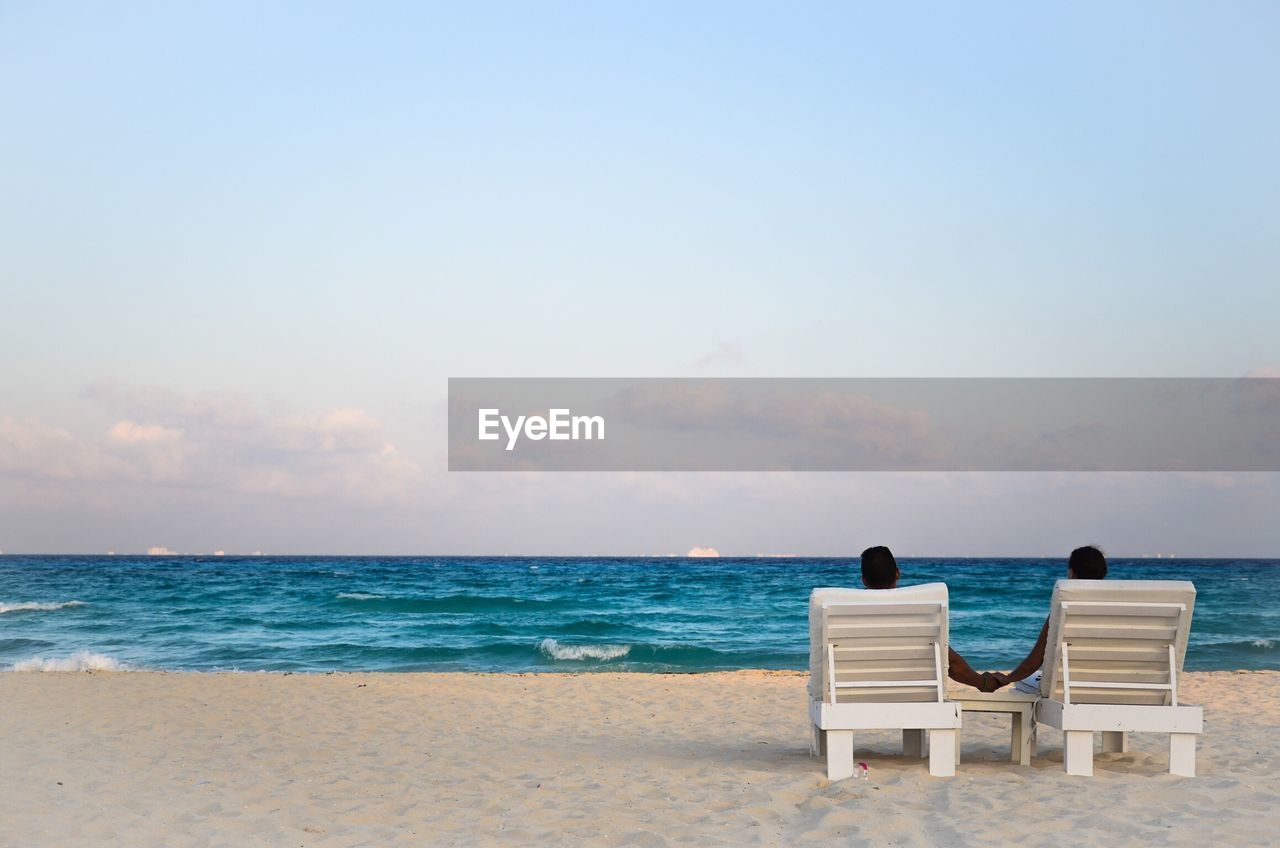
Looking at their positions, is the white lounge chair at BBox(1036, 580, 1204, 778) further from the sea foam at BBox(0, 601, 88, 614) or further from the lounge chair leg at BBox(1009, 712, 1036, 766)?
the sea foam at BBox(0, 601, 88, 614)

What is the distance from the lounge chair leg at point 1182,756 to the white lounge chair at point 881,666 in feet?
4.16

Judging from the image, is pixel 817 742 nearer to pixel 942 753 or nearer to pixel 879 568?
pixel 942 753

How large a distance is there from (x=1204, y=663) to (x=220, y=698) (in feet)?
51.1

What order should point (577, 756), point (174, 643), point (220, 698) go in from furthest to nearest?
point (174, 643)
point (220, 698)
point (577, 756)

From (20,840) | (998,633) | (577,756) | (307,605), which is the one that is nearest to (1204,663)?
(998,633)

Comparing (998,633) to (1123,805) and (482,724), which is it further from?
(1123,805)

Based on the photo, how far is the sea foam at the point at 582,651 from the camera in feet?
63.4

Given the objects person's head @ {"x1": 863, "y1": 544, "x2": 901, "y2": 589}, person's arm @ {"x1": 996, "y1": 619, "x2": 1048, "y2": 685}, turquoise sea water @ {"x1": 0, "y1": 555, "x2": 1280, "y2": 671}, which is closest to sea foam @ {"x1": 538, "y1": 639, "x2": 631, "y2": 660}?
turquoise sea water @ {"x1": 0, "y1": 555, "x2": 1280, "y2": 671}

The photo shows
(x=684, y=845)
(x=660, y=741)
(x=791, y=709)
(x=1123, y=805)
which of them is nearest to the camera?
(x=684, y=845)

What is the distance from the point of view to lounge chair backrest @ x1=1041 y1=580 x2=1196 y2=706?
244 inches

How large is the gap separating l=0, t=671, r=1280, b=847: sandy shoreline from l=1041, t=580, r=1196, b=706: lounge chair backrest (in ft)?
1.68

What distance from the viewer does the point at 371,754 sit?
8.23 metres

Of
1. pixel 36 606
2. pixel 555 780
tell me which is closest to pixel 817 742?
pixel 555 780

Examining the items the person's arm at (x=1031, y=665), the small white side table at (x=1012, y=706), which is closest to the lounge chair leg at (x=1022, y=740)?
the small white side table at (x=1012, y=706)
